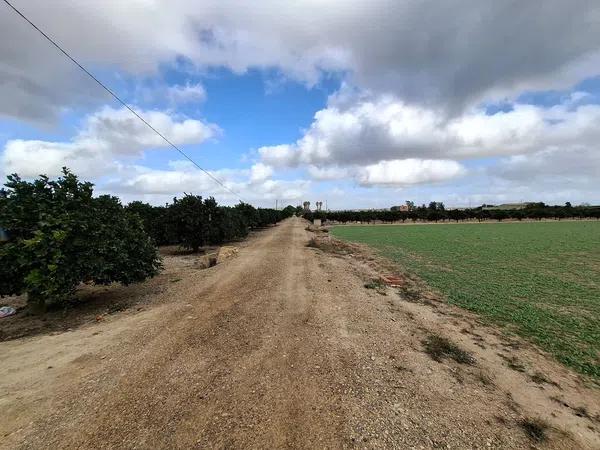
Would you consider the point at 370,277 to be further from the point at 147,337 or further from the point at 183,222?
the point at 183,222

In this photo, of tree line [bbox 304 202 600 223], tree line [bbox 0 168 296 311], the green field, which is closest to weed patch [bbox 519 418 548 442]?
the green field

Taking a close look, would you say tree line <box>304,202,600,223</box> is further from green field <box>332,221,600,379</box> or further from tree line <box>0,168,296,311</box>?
tree line <box>0,168,296,311</box>

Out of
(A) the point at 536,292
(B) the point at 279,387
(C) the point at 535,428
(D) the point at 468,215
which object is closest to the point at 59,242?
(B) the point at 279,387

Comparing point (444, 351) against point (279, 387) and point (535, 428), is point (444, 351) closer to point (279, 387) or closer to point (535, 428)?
point (535, 428)

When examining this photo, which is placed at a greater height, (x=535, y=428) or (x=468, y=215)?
(x=468, y=215)

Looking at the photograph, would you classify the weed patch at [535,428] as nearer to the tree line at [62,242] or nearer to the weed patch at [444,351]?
the weed patch at [444,351]

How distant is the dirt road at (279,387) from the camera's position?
3346 millimetres

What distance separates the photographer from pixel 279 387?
421 cm

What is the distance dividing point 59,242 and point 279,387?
20.4 ft

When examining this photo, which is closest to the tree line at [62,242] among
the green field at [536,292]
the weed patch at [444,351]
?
the weed patch at [444,351]

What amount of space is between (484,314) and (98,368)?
27.7ft

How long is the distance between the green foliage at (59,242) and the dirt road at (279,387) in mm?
1263

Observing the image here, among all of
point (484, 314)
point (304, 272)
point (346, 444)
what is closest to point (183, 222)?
point (304, 272)

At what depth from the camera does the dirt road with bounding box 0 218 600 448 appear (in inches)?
132
